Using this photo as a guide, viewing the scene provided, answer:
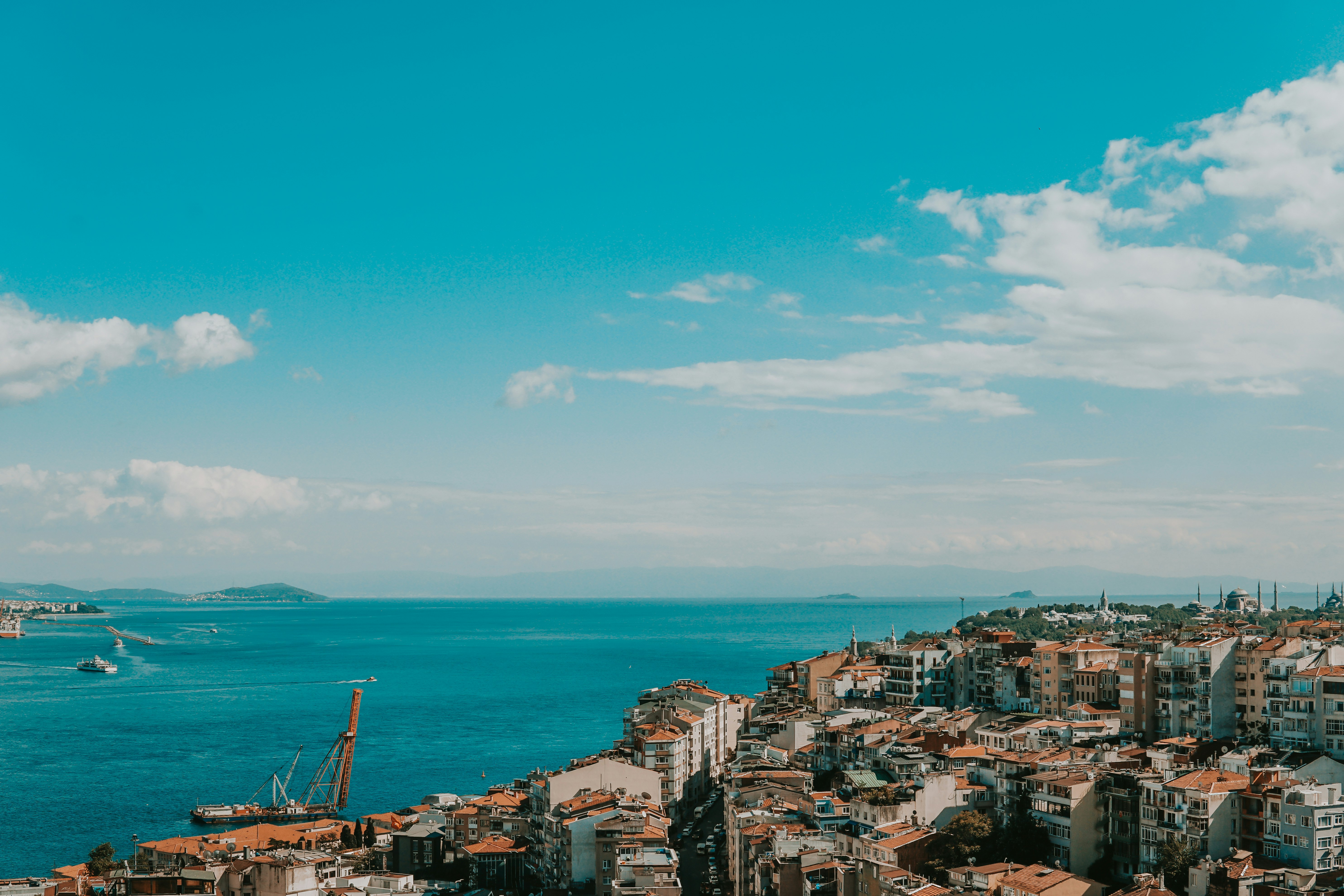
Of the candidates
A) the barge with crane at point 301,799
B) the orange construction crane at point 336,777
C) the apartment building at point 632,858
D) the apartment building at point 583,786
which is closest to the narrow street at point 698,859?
the apartment building at point 632,858

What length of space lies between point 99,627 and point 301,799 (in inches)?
5133

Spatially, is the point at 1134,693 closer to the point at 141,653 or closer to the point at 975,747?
the point at 975,747

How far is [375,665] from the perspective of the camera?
10475 cm

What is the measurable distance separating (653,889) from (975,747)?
415 inches

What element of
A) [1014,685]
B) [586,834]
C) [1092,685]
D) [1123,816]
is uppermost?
[1092,685]

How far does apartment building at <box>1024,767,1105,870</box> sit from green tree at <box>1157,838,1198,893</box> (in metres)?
1.75

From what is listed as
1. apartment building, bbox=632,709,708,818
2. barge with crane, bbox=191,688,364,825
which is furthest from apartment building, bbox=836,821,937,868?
barge with crane, bbox=191,688,364,825

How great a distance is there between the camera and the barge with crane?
41.0 meters

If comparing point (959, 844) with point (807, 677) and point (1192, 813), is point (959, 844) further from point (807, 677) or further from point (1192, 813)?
point (807, 677)

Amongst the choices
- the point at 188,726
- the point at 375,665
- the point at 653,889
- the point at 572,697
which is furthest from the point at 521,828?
the point at 375,665

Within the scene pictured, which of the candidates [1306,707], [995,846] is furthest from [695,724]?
[1306,707]

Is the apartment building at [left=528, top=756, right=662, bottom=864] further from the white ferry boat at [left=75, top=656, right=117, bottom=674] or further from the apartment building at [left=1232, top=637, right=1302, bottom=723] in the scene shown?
the white ferry boat at [left=75, top=656, right=117, bottom=674]

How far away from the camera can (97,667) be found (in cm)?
9556

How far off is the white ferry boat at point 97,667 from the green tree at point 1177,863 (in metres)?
88.7
